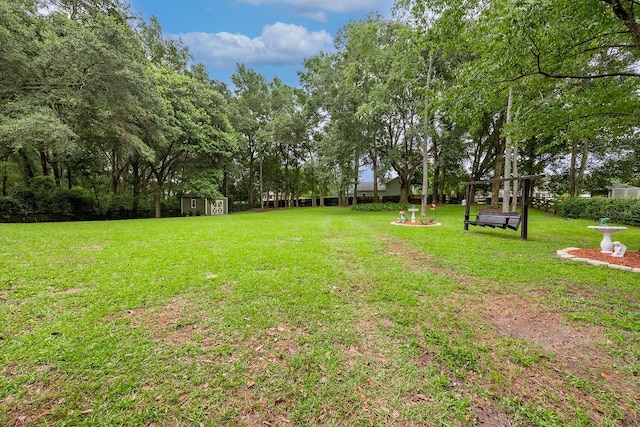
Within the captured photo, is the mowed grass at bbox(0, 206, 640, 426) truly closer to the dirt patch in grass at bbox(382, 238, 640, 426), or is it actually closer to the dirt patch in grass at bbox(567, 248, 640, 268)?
the dirt patch in grass at bbox(382, 238, 640, 426)

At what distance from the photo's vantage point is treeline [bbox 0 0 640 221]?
491 cm

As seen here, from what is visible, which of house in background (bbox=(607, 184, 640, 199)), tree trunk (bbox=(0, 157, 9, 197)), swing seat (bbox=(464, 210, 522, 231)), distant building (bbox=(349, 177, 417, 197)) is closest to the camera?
swing seat (bbox=(464, 210, 522, 231))

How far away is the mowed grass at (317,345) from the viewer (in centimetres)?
158

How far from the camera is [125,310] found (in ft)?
9.21

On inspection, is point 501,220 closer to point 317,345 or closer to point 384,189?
point 317,345

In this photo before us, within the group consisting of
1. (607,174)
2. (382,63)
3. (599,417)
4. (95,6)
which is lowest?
(599,417)

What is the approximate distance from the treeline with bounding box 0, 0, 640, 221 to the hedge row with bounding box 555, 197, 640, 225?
7.69 feet

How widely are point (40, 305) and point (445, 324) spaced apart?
4.34 metres

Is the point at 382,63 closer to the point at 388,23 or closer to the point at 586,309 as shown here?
the point at 388,23

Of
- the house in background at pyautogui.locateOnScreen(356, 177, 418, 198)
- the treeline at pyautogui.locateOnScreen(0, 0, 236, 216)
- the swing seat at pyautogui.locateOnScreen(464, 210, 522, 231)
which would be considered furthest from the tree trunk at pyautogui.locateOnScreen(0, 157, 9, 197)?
the house in background at pyautogui.locateOnScreen(356, 177, 418, 198)

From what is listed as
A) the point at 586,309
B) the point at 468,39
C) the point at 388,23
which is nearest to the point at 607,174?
the point at 388,23

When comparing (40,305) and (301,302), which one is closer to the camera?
(40,305)

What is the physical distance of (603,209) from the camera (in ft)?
36.7

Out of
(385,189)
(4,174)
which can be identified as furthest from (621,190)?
(4,174)
